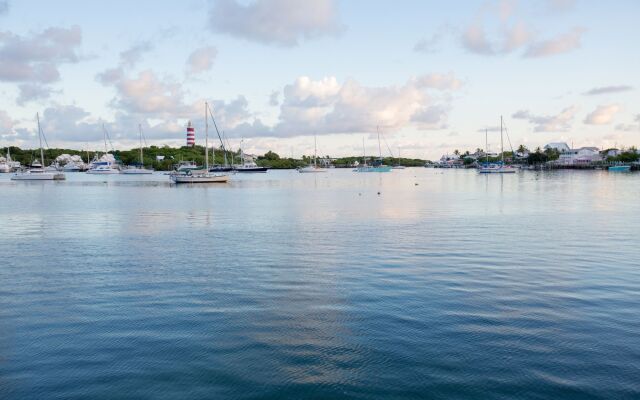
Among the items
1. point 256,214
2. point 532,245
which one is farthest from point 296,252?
point 256,214

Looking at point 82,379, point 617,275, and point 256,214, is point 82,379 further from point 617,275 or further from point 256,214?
point 256,214

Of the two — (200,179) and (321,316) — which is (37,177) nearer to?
(200,179)

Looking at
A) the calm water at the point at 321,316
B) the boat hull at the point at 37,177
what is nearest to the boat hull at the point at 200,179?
the boat hull at the point at 37,177

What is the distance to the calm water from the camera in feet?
36.8

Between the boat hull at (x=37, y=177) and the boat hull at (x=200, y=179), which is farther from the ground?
the boat hull at (x=37, y=177)

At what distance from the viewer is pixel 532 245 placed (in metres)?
29.4

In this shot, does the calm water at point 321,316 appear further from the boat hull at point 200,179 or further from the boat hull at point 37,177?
the boat hull at point 37,177

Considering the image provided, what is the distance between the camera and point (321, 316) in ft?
52.0

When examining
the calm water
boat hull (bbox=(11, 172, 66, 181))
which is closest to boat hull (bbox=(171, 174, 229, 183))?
boat hull (bbox=(11, 172, 66, 181))

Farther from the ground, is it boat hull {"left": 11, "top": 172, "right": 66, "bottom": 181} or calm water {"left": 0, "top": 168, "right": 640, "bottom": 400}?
boat hull {"left": 11, "top": 172, "right": 66, "bottom": 181}

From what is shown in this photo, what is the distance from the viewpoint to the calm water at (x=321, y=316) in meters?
11.2

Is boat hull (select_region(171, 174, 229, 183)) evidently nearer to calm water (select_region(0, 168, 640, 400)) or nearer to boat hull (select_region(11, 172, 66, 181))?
boat hull (select_region(11, 172, 66, 181))

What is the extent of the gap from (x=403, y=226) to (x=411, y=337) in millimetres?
25015

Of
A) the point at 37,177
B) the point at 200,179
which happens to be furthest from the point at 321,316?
the point at 37,177
